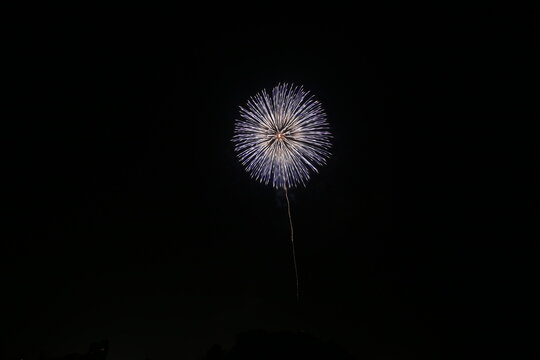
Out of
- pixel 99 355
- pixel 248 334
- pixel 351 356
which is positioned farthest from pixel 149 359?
pixel 351 356

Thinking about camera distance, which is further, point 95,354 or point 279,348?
point 95,354

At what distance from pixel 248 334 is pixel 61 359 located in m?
22.9

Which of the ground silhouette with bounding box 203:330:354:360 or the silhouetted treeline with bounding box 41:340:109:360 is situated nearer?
the ground silhouette with bounding box 203:330:354:360

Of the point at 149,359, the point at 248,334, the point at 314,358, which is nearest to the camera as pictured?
the point at 314,358

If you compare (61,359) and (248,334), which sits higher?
(248,334)

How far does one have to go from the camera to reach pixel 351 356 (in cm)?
3797

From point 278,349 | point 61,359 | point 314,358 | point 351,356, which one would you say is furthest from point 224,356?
point 61,359

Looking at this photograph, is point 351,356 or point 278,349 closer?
point 278,349

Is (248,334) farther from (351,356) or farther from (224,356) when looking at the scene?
(351,356)

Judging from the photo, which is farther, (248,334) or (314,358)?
(248,334)

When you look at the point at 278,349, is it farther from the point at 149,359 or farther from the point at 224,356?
the point at 149,359

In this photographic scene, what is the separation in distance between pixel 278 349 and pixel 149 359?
16507 mm

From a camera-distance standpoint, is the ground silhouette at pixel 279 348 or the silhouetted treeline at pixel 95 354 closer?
the ground silhouette at pixel 279 348

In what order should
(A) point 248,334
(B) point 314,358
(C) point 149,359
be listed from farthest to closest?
(C) point 149,359
(A) point 248,334
(B) point 314,358
